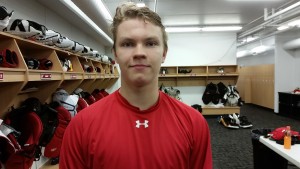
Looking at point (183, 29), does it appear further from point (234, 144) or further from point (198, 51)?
point (234, 144)

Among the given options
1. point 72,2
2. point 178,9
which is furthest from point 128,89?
point 178,9

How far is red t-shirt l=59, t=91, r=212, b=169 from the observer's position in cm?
102

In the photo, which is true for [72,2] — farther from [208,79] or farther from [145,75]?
[208,79]

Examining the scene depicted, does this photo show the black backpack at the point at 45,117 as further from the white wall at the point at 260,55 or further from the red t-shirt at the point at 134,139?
the white wall at the point at 260,55

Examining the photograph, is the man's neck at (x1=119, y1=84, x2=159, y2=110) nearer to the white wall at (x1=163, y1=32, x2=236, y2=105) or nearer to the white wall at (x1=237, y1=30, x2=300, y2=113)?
the white wall at (x1=163, y1=32, x2=236, y2=105)

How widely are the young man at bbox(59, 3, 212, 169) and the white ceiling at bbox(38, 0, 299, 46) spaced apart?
3103 mm

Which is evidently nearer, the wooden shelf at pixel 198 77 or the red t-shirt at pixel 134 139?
the red t-shirt at pixel 134 139

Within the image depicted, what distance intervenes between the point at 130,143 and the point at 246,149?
15.3ft

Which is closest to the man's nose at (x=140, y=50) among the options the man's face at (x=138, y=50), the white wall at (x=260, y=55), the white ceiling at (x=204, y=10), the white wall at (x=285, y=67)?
the man's face at (x=138, y=50)

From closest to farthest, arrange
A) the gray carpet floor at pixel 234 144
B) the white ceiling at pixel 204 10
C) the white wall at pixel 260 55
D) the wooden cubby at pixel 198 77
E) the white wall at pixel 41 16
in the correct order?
the white wall at pixel 41 16 → the gray carpet floor at pixel 234 144 → the white ceiling at pixel 204 10 → the wooden cubby at pixel 198 77 → the white wall at pixel 260 55

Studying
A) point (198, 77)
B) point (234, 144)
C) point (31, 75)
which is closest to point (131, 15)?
point (31, 75)

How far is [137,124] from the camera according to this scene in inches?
43.0

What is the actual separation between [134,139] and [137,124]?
0.07 m

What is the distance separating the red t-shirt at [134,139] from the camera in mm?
1017
